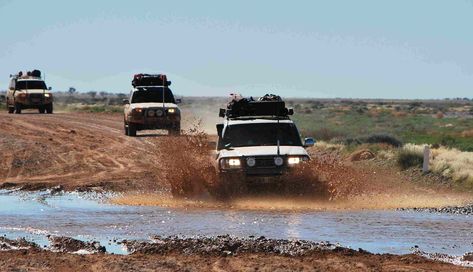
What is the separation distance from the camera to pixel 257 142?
22312 millimetres

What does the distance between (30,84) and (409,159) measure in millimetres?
33295

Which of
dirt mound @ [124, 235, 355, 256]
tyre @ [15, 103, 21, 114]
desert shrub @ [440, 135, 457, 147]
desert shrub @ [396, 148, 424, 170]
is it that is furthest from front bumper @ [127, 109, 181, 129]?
dirt mound @ [124, 235, 355, 256]

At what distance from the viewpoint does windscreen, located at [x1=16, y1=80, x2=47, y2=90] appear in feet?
203

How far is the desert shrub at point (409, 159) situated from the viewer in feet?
108

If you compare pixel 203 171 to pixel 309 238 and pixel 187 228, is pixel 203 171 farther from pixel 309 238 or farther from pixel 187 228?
pixel 309 238

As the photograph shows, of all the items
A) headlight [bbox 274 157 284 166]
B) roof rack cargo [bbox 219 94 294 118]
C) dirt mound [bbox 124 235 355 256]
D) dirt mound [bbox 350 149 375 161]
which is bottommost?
dirt mound [bbox 350 149 375 161]

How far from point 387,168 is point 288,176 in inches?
516

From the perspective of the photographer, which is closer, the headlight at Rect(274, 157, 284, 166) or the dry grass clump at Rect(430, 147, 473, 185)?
the headlight at Rect(274, 157, 284, 166)

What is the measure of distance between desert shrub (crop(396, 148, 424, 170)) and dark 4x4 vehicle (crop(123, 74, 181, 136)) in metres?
11.0

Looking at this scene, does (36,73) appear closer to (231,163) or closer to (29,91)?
(29,91)

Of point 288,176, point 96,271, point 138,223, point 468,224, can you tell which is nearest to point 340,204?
point 288,176

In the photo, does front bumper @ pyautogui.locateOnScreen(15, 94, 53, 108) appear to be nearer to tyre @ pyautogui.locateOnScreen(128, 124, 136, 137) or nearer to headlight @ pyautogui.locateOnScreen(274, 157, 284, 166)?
tyre @ pyautogui.locateOnScreen(128, 124, 136, 137)

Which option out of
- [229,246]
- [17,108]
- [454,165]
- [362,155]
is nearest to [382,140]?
[362,155]

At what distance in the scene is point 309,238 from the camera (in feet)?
53.8
